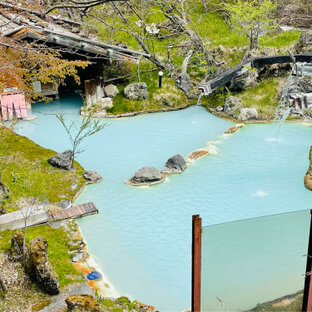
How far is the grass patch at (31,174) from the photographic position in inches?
454

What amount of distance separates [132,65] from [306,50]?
30.7 feet

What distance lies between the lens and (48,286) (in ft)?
23.4

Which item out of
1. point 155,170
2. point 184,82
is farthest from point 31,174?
point 184,82

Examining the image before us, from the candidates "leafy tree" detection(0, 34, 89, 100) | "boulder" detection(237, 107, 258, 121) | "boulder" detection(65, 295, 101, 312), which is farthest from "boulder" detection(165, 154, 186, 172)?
"boulder" detection(65, 295, 101, 312)

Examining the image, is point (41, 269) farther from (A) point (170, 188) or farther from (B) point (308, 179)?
(B) point (308, 179)

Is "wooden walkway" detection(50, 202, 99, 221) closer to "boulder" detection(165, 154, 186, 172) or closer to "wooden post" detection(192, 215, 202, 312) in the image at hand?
"boulder" detection(165, 154, 186, 172)

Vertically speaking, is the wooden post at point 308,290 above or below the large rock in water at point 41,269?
above

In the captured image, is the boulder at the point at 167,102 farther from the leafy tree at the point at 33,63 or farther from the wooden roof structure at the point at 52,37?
the leafy tree at the point at 33,63

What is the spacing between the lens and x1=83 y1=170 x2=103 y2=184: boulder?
42.2ft

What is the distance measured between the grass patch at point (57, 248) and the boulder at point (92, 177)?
300 centimetres

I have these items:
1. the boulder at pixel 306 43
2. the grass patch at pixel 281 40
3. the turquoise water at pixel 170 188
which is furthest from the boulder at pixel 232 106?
the grass patch at pixel 281 40

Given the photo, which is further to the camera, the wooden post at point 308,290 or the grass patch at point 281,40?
the grass patch at point 281,40

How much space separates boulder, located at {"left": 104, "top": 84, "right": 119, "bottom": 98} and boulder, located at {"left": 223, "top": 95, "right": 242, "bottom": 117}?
5.75 metres

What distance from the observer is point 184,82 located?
2103 centimetres
